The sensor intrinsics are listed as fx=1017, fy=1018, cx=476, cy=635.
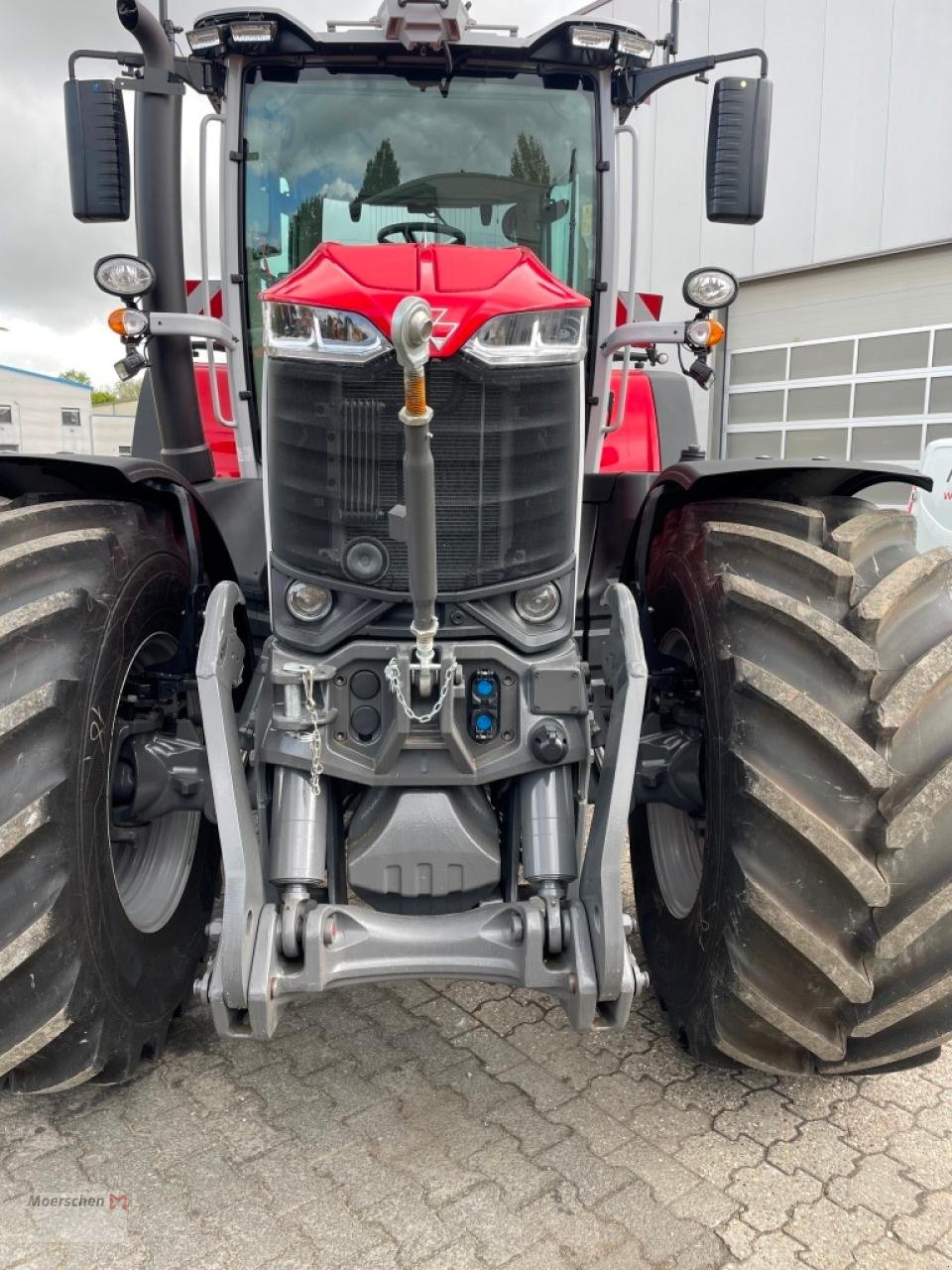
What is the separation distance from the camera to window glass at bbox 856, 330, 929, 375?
11.1 metres

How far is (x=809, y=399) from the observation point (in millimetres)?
12375

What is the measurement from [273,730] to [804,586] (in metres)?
1.20

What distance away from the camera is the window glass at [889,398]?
1117cm

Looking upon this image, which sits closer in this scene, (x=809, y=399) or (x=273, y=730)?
(x=273, y=730)

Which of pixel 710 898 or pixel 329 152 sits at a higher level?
pixel 329 152

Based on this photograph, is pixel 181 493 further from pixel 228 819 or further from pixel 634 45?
pixel 634 45

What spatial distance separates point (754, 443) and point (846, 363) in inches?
63.8

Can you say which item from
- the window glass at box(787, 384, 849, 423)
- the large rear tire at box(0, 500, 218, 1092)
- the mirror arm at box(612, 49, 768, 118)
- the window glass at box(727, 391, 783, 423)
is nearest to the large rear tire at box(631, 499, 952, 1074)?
the large rear tire at box(0, 500, 218, 1092)

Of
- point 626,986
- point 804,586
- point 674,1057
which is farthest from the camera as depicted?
point 674,1057

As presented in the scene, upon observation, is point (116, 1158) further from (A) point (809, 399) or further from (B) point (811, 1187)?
(A) point (809, 399)

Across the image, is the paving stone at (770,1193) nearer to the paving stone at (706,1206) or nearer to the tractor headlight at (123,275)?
the paving stone at (706,1206)

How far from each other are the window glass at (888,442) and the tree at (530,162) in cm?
905

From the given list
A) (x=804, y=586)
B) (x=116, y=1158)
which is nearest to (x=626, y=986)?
(x=804, y=586)

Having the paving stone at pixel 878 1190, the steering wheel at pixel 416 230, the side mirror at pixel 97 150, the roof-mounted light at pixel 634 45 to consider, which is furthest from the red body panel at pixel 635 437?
the paving stone at pixel 878 1190
